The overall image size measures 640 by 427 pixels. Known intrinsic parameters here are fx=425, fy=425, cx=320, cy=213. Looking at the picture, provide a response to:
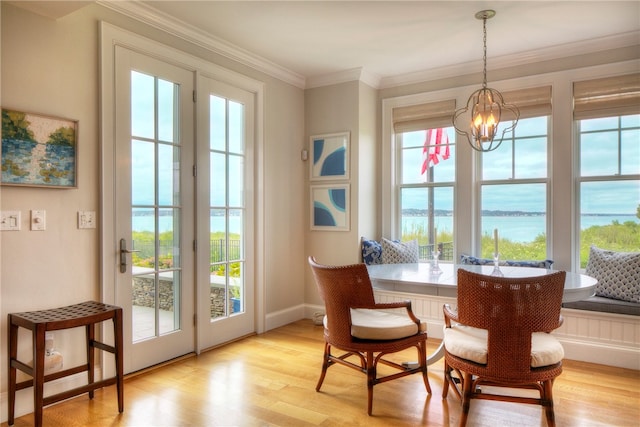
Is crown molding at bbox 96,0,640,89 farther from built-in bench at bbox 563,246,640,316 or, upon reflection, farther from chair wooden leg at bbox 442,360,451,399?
chair wooden leg at bbox 442,360,451,399

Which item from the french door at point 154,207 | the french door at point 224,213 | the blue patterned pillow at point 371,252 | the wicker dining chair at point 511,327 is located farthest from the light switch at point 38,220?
the blue patterned pillow at point 371,252

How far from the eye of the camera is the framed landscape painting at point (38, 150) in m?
2.32

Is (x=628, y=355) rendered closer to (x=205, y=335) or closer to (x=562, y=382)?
(x=562, y=382)

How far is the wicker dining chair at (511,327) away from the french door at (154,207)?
215cm

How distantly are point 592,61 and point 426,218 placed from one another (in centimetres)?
198

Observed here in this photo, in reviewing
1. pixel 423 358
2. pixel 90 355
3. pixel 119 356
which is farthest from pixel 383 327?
pixel 90 355

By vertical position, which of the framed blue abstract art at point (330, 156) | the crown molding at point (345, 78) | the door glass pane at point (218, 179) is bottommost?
the door glass pane at point (218, 179)

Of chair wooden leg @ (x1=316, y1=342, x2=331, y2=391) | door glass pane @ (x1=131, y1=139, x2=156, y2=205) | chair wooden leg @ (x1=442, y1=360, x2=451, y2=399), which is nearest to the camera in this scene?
chair wooden leg @ (x1=442, y1=360, x2=451, y2=399)

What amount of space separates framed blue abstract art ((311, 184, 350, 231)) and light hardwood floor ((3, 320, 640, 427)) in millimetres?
1538

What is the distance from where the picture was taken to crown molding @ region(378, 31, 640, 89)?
3469 mm

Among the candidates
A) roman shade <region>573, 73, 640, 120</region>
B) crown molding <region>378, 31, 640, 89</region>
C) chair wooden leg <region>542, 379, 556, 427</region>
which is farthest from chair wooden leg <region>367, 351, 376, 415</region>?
crown molding <region>378, 31, 640, 89</region>

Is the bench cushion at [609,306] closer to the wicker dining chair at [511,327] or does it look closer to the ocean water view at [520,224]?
the ocean water view at [520,224]

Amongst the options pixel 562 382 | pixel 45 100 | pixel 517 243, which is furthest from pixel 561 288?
pixel 45 100

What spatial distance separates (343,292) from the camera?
2.39 meters
